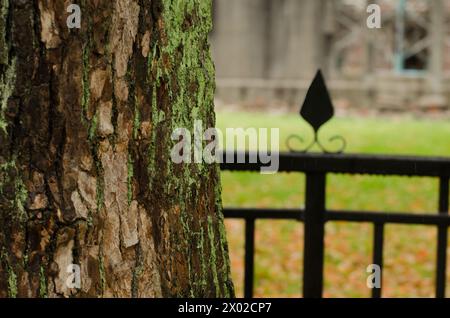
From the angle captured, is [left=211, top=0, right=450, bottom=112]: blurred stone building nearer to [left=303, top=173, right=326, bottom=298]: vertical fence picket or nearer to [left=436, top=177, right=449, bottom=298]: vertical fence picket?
[left=436, top=177, right=449, bottom=298]: vertical fence picket

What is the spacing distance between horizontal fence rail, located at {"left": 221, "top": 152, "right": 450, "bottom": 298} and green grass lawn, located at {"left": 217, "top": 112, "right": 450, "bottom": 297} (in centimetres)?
213

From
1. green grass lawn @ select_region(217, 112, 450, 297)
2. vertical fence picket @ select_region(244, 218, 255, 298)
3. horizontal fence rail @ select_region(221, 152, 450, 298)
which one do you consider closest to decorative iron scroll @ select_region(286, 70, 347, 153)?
horizontal fence rail @ select_region(221, 152, 450, 298)

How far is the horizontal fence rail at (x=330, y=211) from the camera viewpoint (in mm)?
3256

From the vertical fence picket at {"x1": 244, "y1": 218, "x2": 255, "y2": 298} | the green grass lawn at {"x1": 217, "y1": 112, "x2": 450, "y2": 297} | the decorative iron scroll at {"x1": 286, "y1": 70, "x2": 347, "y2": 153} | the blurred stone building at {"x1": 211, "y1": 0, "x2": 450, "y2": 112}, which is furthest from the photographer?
the blurred stone building at {"x1": 211, "y1": 0, "x2": 450, "y2": 112}

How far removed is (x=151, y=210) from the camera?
2016 mm

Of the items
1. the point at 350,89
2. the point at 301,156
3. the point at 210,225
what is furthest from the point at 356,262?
the point at 350,89

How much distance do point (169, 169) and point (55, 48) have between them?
1.36ft

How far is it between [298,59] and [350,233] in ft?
39.7

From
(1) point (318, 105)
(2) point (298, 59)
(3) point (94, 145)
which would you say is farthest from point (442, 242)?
(2) point (298, 59)

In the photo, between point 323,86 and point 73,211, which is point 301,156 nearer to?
point 323,86

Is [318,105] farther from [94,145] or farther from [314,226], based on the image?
[94,145]

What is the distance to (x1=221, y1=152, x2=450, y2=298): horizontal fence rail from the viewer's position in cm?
Answer: 326

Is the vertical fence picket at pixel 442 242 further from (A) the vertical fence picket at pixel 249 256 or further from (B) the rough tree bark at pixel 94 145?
(B) the rough tree bark at pixel 94 145

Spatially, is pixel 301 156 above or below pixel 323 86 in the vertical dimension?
below
